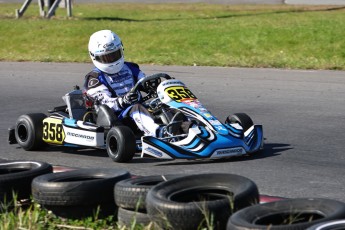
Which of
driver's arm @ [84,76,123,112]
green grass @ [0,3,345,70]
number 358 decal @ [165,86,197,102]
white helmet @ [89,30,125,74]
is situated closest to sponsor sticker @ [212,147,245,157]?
number 358 decal @ [165,86,197,102]

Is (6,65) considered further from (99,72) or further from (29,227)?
(29,227)

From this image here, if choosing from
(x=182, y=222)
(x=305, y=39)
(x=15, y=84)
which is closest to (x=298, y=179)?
(x=182, y=222)

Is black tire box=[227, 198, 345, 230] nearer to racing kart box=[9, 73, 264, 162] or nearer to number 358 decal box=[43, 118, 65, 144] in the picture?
racing kart box=[9, 73, 264, 162]

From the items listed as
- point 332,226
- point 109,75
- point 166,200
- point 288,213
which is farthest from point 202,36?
point 332,226

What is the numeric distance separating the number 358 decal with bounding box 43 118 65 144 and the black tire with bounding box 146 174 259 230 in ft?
10.6

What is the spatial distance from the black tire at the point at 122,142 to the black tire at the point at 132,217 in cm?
212

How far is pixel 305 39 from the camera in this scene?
15352mm

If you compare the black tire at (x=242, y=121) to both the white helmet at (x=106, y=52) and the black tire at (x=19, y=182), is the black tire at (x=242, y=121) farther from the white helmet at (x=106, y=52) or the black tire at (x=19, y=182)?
the black tire at (x=19, y=182)

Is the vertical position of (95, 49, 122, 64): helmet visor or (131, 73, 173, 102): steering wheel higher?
(95, 49, 122, 64): helmet visor

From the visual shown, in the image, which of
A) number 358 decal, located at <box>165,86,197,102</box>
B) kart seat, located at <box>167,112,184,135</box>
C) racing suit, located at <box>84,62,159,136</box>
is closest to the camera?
kart seat, located at <box>167,112,184,135</box>

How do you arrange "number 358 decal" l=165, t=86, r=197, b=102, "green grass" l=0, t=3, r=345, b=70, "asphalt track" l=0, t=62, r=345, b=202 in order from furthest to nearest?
"green grass" l=0, t=3, r=345, b=70
"number 358 decal" l=165, t=86, r=197, b=102
"asphalt track" l=0, t=62, r=345, b=202

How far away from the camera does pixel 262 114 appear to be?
962 cm

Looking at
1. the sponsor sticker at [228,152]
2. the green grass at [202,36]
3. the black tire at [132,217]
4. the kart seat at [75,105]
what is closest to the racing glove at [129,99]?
the kart seat at [75,105]

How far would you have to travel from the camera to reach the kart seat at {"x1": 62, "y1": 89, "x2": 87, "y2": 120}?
809cm
